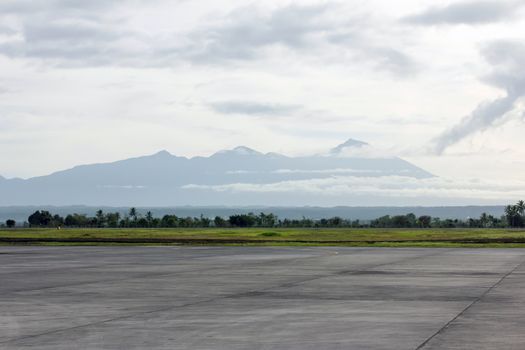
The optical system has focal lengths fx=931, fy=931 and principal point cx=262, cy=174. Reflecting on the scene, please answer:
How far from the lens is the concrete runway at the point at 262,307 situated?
17.2 metres

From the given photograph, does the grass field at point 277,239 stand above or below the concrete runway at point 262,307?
above

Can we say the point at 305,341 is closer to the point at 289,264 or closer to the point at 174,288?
the point at 174,288

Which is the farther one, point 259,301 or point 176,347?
point 259,301

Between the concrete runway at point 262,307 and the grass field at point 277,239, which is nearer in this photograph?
the concrete runway at point 262,307

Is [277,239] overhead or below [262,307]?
overhead

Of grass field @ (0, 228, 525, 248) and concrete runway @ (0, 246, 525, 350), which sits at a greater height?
grass field @ (0, 228, 525, 248)

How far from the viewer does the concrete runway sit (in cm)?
1723

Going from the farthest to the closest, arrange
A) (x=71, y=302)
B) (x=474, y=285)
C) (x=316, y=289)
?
(x=474, y=285) < (x=316, y=289) < (x=71, y=302)

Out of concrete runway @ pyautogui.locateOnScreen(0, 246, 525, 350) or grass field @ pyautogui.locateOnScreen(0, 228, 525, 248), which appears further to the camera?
grass field @ pyautogui.locateOnScreen(0, 228, 525, 248)

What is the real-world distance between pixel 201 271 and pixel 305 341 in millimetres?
20804

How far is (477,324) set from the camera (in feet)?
64.4

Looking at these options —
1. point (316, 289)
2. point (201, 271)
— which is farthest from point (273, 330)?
point (201, 271)

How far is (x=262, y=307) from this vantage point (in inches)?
905

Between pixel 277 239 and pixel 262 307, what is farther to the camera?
pixel 277 239
